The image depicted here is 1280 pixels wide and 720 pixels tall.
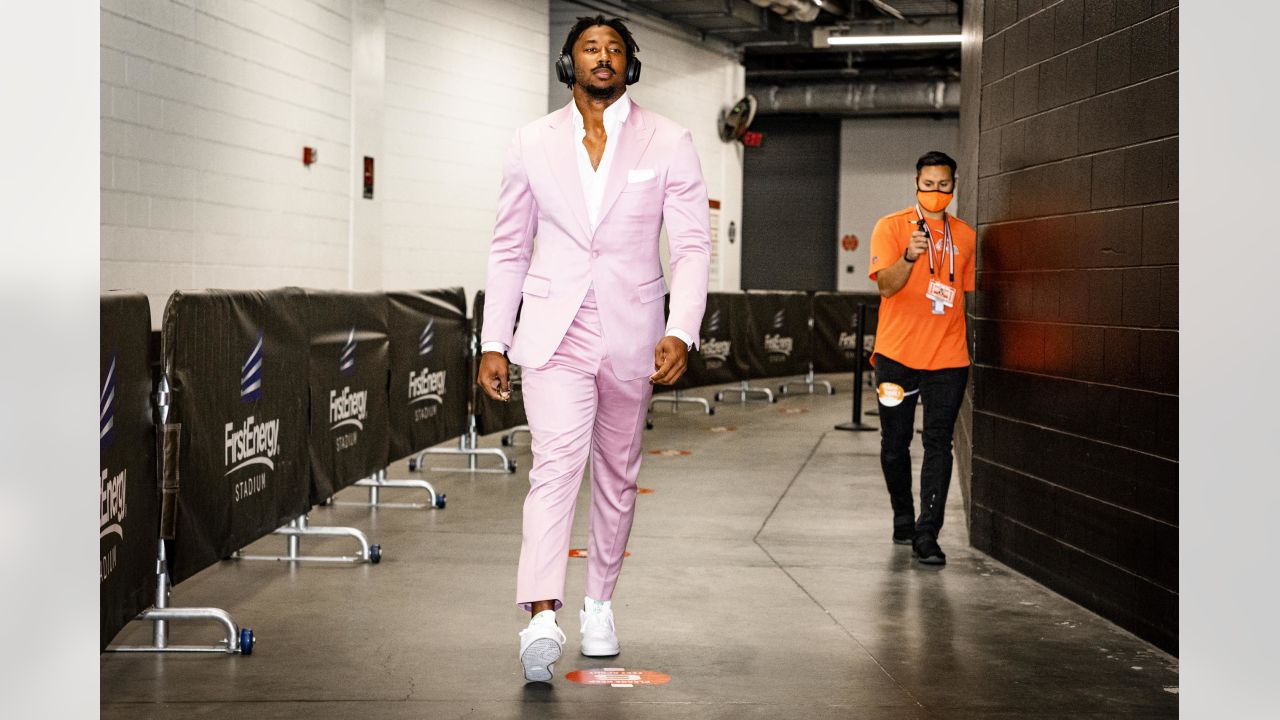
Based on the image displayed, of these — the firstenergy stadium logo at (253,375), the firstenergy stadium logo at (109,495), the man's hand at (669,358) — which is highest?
the man's hand at (669,358)

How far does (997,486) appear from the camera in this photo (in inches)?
219

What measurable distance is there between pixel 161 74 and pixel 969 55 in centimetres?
465

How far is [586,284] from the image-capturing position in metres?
3.61

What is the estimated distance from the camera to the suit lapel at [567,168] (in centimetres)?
364

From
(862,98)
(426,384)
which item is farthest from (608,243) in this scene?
(862,98)

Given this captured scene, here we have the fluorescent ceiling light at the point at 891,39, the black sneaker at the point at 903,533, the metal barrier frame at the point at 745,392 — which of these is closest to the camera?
the black sneaker at the point at 903,533

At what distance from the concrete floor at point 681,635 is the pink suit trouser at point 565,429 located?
336 millimetres

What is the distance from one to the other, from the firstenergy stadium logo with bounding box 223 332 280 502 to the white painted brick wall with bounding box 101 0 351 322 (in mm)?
2701

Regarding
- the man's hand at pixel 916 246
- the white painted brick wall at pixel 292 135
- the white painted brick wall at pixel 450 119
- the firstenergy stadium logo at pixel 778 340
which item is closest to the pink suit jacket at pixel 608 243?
the man's hand at pixel 916 246

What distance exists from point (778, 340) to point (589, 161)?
1186 cm

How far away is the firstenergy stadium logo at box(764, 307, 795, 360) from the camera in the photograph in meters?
15.2

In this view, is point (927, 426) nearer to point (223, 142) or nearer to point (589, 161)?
point (589, 161)

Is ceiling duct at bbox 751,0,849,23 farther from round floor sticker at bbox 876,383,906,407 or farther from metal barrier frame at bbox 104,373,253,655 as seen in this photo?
metal barrier frame at bbox 104,373,253,655

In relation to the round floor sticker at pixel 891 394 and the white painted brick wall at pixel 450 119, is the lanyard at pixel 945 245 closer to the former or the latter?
the round floor sticker at pixel 891 394
